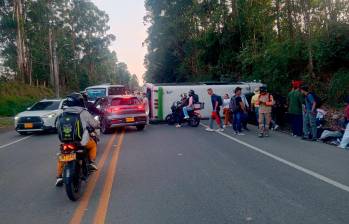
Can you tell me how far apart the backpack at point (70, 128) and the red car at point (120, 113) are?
9906mm

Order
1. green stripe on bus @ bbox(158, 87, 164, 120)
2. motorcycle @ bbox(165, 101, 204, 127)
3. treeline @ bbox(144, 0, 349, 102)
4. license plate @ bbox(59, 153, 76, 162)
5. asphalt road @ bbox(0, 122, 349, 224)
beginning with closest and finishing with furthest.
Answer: asphalt road @ bbox(0, 122, 349, 224)
license plate @ bbox(59, 153, 76, 162)
motorcycle @ bbox(165, 101, 204, 127)
treeline @ bbox(144, 0, 349, 102)
green stripe on bus @ bbox(158, 87, 164, 120)

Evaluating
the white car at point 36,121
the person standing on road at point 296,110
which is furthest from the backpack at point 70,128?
the white car at point 36,121

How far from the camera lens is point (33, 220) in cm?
539

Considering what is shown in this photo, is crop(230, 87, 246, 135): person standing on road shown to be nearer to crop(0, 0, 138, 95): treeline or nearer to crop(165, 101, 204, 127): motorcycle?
crop(165, 101, 204, 127): motorcycle

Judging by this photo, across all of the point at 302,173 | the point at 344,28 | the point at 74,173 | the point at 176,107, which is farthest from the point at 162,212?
the point at 344,28

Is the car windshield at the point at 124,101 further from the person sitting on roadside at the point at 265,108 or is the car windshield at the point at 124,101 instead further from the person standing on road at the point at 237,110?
the person sitting on roadside at the point at 265,108

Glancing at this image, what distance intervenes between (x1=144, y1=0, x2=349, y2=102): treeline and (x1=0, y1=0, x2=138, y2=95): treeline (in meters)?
13.6

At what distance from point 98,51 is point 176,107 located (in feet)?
178

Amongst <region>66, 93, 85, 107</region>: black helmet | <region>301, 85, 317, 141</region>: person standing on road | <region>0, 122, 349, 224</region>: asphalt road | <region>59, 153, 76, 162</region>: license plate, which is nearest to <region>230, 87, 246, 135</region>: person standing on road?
<region>301, 85, 317, 141</region>: person standing on road

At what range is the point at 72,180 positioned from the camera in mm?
6270

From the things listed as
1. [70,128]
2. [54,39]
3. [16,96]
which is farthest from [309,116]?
[54,39]

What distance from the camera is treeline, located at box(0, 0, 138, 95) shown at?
4544 centimetres

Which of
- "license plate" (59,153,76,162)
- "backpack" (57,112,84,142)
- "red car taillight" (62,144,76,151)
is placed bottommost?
"license plate" (59,153,76,162)

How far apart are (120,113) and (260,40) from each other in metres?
17.6
